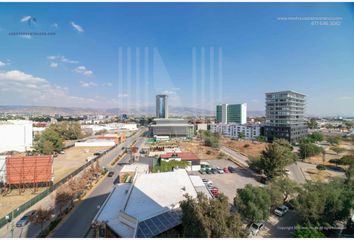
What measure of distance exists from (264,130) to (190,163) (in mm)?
10284

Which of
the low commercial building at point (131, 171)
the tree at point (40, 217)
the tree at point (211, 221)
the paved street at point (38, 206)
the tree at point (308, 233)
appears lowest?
the paved street at point (38, 206)

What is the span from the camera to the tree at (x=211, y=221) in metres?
2.03

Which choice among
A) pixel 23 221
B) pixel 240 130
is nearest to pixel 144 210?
pixel 23 221

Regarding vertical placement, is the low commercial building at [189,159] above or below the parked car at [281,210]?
above

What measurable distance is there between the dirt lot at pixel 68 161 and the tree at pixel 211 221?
19.4ft

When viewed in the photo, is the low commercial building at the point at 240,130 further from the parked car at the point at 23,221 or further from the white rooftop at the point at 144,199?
the parked car at the point at 23,221

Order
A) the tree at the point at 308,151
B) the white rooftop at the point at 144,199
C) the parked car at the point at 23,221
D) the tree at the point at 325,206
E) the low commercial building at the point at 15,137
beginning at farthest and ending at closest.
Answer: the low commercial building at the point at 15,137 → the tree at the point at 308,151 → the parked car at the point at 23,221 → the tree at the point at 325,206 → the white rooftop at the point at 144,199

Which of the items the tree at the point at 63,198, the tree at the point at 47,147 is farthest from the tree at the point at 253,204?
the tree at the point at 47,147

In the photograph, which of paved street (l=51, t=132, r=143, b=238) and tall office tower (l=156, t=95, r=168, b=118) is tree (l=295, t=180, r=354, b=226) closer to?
paved street (l=51, t=132, r=143, b=238)

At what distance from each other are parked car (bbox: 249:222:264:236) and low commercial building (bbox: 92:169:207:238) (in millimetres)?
1217

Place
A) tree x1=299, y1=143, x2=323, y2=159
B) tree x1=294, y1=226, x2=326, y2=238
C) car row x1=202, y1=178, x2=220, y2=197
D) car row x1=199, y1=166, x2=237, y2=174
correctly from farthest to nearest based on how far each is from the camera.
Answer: tree x1=299, y1=143, x2=323, y2=159
car row x1=199, y1=166, x2=237, y2=174
car row x1=202, y1=178, x2=220, y2=197
tree x1=294, y1=226, x2=326, y2=238

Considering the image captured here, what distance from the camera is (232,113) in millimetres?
29828

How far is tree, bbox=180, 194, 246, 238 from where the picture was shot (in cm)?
203

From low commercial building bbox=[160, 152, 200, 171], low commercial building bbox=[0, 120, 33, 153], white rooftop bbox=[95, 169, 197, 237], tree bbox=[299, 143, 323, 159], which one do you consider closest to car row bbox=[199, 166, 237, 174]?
low commercial building bbox=[160, 152, 200, 171]
